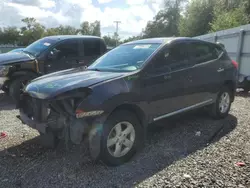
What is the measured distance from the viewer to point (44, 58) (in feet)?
24.6

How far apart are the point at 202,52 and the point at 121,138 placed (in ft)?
8.77

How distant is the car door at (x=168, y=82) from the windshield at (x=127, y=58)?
190 mm

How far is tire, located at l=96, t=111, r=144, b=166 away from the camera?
3.22m

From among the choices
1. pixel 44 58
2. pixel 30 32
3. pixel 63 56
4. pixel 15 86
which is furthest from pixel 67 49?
pixel 30 32

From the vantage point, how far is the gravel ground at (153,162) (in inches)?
121

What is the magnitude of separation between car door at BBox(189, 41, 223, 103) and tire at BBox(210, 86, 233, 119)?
212mm

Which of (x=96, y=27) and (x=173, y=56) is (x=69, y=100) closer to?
(x=173, y=56)

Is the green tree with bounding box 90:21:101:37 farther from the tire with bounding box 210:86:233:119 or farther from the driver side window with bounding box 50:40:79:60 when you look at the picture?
the tire with bounding box 210:86:233:119

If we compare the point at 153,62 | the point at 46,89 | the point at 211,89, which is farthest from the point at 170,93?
the point at 46,89

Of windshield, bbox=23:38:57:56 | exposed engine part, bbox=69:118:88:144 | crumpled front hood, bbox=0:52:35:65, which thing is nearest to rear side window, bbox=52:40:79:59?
windshield, bbox=23:38:57:56

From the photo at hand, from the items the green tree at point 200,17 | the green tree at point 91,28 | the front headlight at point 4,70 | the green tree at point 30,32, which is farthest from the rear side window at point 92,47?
the green tree at point 91,28

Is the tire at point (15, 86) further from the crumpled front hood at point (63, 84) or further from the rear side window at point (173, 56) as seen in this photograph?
the rear side window at point (173, 56)

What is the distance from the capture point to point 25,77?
23.1ft

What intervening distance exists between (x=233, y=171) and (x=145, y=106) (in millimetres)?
1467
